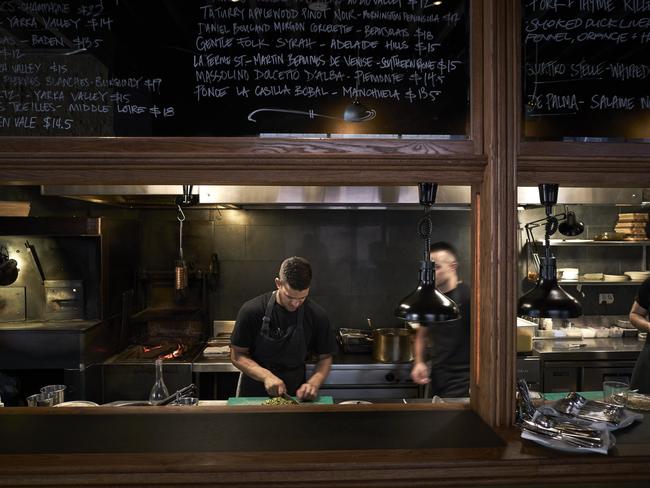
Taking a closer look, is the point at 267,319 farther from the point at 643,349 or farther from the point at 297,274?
the point at 643,349

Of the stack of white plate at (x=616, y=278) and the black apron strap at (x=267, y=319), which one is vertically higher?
the stack of white plate at (x=616, y=278)

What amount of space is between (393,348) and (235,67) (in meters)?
3.64

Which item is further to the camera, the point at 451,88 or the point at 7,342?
the point at 7,342

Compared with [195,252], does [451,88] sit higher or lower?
higher

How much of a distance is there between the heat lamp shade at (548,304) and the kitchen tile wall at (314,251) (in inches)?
163

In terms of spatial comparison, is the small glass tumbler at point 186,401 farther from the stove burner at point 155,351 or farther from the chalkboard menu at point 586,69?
the stove burner at point 155,351

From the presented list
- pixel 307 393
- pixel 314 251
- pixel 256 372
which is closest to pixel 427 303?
pixel 307 393

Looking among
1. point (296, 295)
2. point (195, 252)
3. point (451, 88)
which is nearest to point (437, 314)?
point (451, 88)

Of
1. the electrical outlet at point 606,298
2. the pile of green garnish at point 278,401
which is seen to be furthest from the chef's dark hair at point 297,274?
the electrical outlet at point 606,298

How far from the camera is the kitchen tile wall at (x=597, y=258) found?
6000mm

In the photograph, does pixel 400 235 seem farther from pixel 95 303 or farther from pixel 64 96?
pixel 64 96

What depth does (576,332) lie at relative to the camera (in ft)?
18.2

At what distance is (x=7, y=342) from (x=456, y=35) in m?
4.48

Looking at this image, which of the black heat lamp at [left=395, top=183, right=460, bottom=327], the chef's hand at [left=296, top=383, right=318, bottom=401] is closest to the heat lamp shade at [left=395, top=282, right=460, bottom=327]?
the black heat lamp at [left=395, top=183, right=460, bottom=327]
